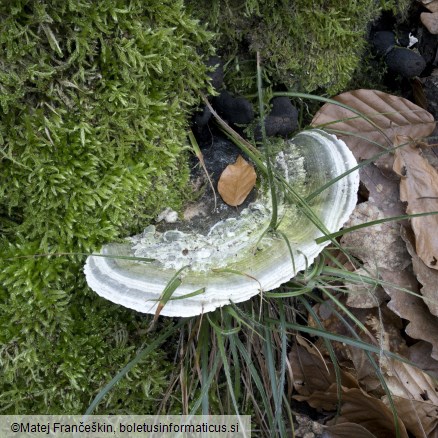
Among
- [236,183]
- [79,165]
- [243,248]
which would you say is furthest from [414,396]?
[79,165]

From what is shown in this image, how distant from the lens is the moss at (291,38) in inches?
95.0

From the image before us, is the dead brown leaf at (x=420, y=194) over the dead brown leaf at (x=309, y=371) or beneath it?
over

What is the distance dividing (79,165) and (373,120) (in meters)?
1.75

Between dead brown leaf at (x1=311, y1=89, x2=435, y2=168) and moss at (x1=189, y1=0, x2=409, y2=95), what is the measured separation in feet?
0.46

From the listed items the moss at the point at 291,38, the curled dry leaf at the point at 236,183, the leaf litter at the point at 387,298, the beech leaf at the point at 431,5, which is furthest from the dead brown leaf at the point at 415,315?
the beech leaf at the point at 431,5

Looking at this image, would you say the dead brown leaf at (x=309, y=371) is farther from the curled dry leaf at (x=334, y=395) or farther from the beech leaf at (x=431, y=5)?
the beech leaf at (x=431, y=5)

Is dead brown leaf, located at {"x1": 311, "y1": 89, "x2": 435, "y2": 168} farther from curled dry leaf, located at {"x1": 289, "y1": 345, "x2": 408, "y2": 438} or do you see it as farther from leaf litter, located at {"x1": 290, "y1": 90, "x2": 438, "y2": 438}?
curled dry leaf, located at {"x1": 289, "y1": 345, "x2": 408, "y2": 438}

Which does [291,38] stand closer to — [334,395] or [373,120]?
[373,120]

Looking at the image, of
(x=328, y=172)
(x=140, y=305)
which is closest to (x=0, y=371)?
(x=140, y=305)

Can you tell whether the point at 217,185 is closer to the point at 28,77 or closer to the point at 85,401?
the point at 28,77

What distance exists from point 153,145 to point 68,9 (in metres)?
0.65

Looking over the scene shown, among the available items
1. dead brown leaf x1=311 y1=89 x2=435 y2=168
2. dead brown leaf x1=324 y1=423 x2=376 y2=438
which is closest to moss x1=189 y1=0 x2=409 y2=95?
dead brown leaf x1=311 y1=89 x2=435 y2=168

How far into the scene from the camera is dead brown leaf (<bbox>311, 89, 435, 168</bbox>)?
9.09 feet

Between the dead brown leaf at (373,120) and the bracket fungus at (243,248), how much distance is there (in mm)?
423
